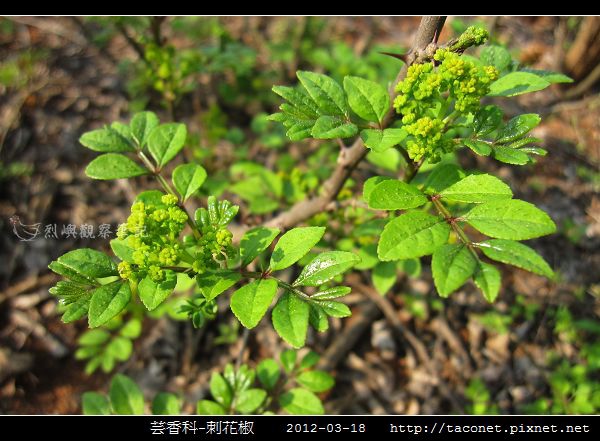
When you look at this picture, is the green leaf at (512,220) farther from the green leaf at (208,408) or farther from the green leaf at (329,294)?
the green leaf at (208,408)

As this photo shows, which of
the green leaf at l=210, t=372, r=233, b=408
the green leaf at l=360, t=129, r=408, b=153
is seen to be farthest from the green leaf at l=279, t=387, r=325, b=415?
the green leaf at l=360, t=129, r=408, b=153

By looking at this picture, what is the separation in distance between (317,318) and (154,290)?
0.56m

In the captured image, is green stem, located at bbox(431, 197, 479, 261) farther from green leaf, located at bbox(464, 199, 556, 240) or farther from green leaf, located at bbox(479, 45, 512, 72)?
green leaf, located at bbox(479, 45, 512, 72)

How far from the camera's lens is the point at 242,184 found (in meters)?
3.02

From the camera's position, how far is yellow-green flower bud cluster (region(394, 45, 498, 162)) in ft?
4.91

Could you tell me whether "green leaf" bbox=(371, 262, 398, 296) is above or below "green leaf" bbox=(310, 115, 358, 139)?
below

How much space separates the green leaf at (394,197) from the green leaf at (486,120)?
12.8 inches

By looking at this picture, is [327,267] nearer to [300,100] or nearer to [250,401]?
[300,100]

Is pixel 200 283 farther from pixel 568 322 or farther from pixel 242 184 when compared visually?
pixel 568 322

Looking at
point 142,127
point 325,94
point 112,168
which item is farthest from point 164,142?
point 325,94

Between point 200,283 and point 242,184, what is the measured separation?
153 centimetres

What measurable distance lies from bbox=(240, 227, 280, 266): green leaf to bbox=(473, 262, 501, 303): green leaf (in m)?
0.71

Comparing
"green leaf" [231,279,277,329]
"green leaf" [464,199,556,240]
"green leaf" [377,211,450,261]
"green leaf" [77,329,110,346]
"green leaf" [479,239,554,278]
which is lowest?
"green leaf" [77,329,110,346]

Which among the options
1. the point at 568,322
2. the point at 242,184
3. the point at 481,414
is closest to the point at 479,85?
the point at 242,184
